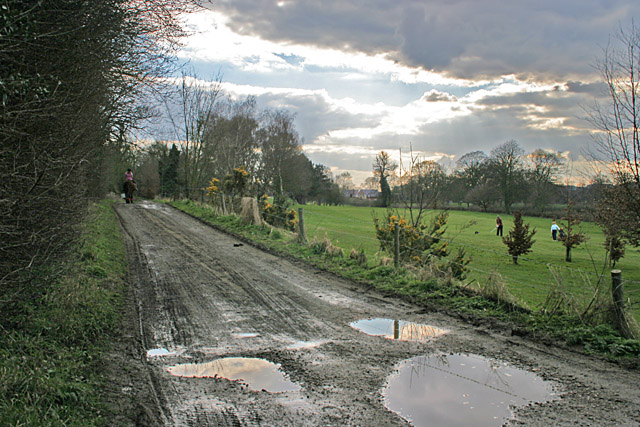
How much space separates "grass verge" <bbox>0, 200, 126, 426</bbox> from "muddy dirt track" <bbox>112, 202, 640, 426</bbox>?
0.30m

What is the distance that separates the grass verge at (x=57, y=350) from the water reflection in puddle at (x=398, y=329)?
3.69m

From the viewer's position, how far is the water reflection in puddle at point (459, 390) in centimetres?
428

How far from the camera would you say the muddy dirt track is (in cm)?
418

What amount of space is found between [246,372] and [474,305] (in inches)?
181

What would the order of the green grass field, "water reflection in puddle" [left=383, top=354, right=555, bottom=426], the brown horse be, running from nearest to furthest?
"water reflection in puddle" [left=383, top=354, right=555, bottom=426]
the green grass field
the brown horse

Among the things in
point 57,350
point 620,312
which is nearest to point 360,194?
point 620,312

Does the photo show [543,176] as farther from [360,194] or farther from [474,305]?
[474,305]

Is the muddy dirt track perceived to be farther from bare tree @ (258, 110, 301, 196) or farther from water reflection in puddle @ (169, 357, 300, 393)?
bare tree @ (258, 110, 301, 196)

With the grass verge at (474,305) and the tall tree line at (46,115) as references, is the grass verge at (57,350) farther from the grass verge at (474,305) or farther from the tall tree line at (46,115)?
the grass verge at (474,305)

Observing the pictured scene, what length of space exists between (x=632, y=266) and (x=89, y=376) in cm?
3276

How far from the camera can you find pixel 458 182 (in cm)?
7594

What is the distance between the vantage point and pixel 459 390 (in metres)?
4.82

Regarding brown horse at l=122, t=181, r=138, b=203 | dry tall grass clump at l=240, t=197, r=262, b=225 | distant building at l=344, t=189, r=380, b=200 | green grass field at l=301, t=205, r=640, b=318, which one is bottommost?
green grass field at l=301, t=205, r=640, b=318

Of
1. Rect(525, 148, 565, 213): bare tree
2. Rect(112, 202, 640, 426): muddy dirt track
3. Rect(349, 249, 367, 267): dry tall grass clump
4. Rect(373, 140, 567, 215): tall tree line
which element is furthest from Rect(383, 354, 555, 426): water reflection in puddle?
Rect(525, 148, 565, 213): bare tree
